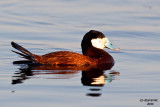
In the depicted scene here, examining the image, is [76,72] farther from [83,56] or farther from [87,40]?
[87,40]

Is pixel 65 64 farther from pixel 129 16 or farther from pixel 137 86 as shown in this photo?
pixel 129 16

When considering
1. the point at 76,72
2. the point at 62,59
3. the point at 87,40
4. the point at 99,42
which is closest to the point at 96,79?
the point at 76,72

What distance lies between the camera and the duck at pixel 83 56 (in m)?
9.75

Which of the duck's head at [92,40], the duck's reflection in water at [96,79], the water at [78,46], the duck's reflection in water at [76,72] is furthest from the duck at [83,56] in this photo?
the duck's reflection in water at [96,79]

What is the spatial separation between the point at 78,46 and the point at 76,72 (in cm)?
289

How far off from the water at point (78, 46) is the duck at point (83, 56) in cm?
39

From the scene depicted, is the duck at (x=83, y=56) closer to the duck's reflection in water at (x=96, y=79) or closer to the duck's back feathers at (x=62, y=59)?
the duck's back feathers at (x=62, y=59)

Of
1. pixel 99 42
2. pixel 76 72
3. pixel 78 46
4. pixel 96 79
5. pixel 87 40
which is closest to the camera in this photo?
pixel 96 79

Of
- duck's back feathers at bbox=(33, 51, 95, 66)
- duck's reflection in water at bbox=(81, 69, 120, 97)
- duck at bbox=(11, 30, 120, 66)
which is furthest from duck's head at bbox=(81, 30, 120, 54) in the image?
duck's reflection in water at bbox=(81, 69, 120, 97)

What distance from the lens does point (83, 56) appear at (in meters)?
9.96

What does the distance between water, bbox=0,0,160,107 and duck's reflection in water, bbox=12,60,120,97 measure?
0.02m

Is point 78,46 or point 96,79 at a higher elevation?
point 78,46

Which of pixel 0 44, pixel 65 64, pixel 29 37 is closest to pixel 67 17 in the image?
pixel 29 37

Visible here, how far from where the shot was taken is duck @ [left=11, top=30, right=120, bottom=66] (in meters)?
9.75
